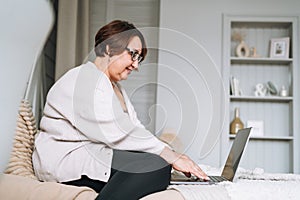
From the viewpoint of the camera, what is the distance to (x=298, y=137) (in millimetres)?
3609

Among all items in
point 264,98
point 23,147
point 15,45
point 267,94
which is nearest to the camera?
point 15,45

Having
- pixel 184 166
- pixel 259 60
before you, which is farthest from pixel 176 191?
pixel 259 60

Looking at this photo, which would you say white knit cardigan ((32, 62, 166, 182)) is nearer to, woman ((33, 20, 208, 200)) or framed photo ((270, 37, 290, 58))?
woman ((33, 20, 208, 200))

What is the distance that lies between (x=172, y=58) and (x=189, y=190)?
267 cm

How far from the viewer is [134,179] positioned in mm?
1259

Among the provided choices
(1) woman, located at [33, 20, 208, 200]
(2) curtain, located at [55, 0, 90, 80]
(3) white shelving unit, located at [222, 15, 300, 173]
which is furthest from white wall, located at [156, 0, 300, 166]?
(1) woman, located at [33, 20, 208, 200]

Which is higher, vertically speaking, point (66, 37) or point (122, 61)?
point (66, 37)

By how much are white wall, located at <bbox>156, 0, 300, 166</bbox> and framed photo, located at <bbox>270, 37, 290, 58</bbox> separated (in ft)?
0.73

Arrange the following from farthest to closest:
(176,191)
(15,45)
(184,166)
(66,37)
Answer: (66,37)
(184,166)
(176,191)
(15,45)

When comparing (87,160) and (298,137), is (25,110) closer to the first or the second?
(87,160)

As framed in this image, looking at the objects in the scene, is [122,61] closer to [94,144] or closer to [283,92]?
[94,144]

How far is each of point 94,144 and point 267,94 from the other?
266 cm

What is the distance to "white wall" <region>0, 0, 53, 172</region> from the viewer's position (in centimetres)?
45

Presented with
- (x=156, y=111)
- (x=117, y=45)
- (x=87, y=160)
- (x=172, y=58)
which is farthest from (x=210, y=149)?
(x=87, y=160)
